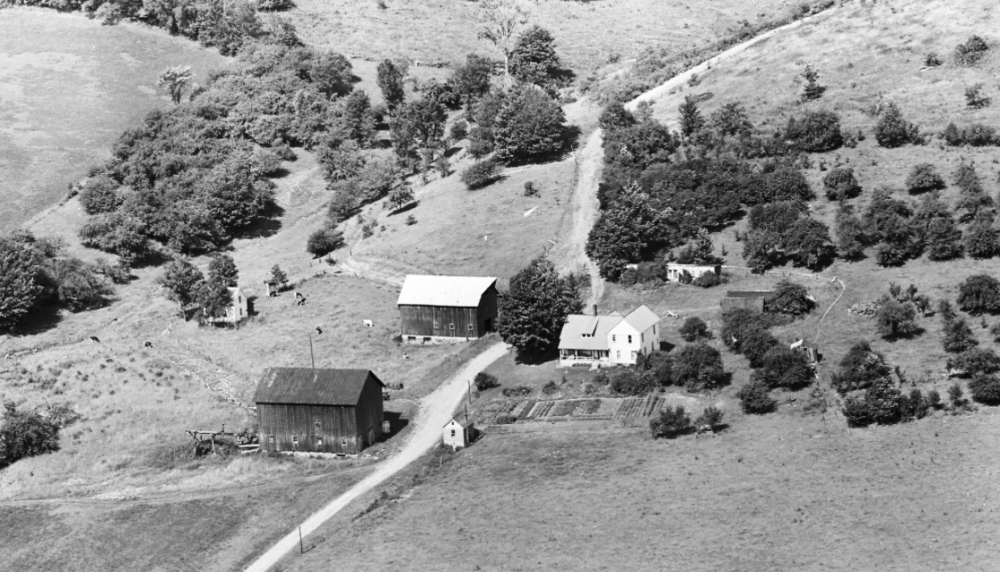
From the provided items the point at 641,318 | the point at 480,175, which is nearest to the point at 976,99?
the point at 480,175

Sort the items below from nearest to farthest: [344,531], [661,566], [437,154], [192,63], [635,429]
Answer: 1. [661,566]
2. [344,531]
3. [635,429]
4. [437,154]
5. [192,63]

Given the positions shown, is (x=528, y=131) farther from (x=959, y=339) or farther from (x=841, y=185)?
(x=959, y=339)

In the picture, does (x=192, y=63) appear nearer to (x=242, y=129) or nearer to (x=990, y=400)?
(x=242, y=129)

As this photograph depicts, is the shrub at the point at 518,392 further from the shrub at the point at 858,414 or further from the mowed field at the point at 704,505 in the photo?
the shrub at the point at 858,414

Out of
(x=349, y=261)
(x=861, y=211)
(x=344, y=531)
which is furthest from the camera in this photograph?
(x=349, y=261)

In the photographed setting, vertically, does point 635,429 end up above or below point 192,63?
below

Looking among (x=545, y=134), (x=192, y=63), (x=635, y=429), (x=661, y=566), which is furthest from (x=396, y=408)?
(x=192, y=63)
